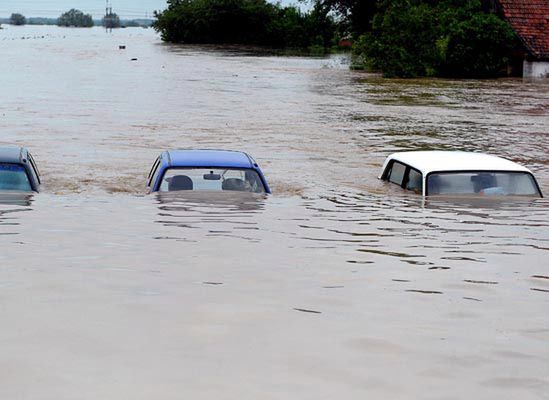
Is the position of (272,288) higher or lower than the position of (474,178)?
lower

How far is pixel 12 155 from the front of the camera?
13.6 m

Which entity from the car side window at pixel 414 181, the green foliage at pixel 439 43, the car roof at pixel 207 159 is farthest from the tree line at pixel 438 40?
the car roof at pixel 207 159

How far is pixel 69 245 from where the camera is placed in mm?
9797

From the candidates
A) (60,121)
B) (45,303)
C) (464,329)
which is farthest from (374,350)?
(60,121)

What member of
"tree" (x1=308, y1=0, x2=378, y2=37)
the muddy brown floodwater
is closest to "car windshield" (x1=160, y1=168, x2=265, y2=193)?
the muddy brown floodwater

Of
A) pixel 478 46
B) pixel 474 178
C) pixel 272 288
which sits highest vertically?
pixel 478 46

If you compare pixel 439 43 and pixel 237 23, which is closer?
pixel 439 43

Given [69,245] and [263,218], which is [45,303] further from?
[263,218]

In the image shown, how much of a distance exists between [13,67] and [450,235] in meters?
44.0

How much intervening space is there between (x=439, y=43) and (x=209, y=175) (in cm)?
3743

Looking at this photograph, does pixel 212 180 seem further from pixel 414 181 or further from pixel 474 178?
pixel 474 178

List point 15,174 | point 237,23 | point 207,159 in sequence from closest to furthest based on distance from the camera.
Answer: point 207,159
point 15,174
point 237,23

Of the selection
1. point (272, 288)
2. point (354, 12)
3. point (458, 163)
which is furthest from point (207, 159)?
point (354, 12)

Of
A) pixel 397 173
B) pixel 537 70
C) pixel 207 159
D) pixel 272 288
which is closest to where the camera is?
pixel 272 288
